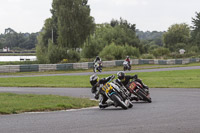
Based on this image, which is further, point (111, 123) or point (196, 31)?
point (196, 31)

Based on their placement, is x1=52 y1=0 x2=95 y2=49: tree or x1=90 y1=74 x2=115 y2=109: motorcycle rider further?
x1=52 y1=0 x2=95 y2=49: tree

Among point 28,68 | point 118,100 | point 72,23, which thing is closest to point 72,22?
point 72,23

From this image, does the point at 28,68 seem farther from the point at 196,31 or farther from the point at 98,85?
the point at 196,31

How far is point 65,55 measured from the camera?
52219 mm

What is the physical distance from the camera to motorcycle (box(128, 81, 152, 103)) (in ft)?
45.6

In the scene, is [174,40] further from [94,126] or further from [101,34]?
[94,126]

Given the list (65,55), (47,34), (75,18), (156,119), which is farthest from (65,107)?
(47,34)

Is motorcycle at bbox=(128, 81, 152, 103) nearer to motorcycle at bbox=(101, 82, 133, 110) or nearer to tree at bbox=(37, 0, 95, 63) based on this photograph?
motorcycle at bbox=(101, 82, 133, 110)

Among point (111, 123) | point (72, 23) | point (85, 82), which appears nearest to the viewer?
point (111, 123)

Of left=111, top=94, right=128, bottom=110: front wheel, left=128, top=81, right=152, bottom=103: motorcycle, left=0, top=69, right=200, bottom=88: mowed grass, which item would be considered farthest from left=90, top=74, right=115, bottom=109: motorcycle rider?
left=0, top=69, right=200, bottom=88: mowed grass

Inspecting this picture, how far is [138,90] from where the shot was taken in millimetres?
14070

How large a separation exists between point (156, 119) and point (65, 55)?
43227 mm

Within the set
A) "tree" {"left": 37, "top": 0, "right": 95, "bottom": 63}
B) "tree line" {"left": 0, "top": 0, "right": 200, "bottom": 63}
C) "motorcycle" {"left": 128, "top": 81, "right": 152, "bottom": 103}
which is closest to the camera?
"motorcycle" {"left": 128, "top": 81, "right": 152, "bottom": 103}

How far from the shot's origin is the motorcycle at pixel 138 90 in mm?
13895
